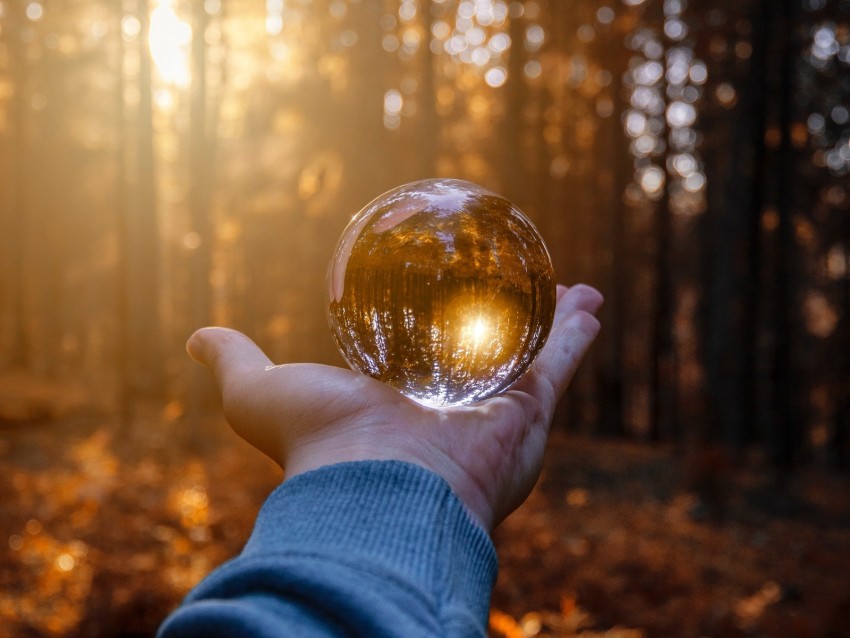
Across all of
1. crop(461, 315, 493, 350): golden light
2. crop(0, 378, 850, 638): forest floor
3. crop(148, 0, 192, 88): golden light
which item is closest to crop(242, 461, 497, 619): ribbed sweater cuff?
crop(461, 315, 493, 350): golden light

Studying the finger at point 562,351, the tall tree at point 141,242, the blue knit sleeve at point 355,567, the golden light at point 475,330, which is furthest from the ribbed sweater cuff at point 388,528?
the tall tree at point 141,242

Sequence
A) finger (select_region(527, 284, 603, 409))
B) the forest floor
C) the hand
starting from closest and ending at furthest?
the hand, finger (select_region(527, 284, 603, 409)), the forest floor

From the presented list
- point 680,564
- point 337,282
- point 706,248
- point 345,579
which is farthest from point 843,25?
point 345,579

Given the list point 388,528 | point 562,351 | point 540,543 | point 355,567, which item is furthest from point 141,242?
point 355,567

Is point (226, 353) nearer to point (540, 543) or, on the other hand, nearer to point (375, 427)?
point (375, 427)

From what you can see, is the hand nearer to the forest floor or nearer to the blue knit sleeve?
the blue knit sleeve

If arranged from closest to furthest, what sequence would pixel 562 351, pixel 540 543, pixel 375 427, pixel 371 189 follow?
pixel 375 427 → pixel 562 351 → pixel 540 543 → pixel 371 189

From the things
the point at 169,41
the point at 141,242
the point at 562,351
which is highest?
the point at 169,41
